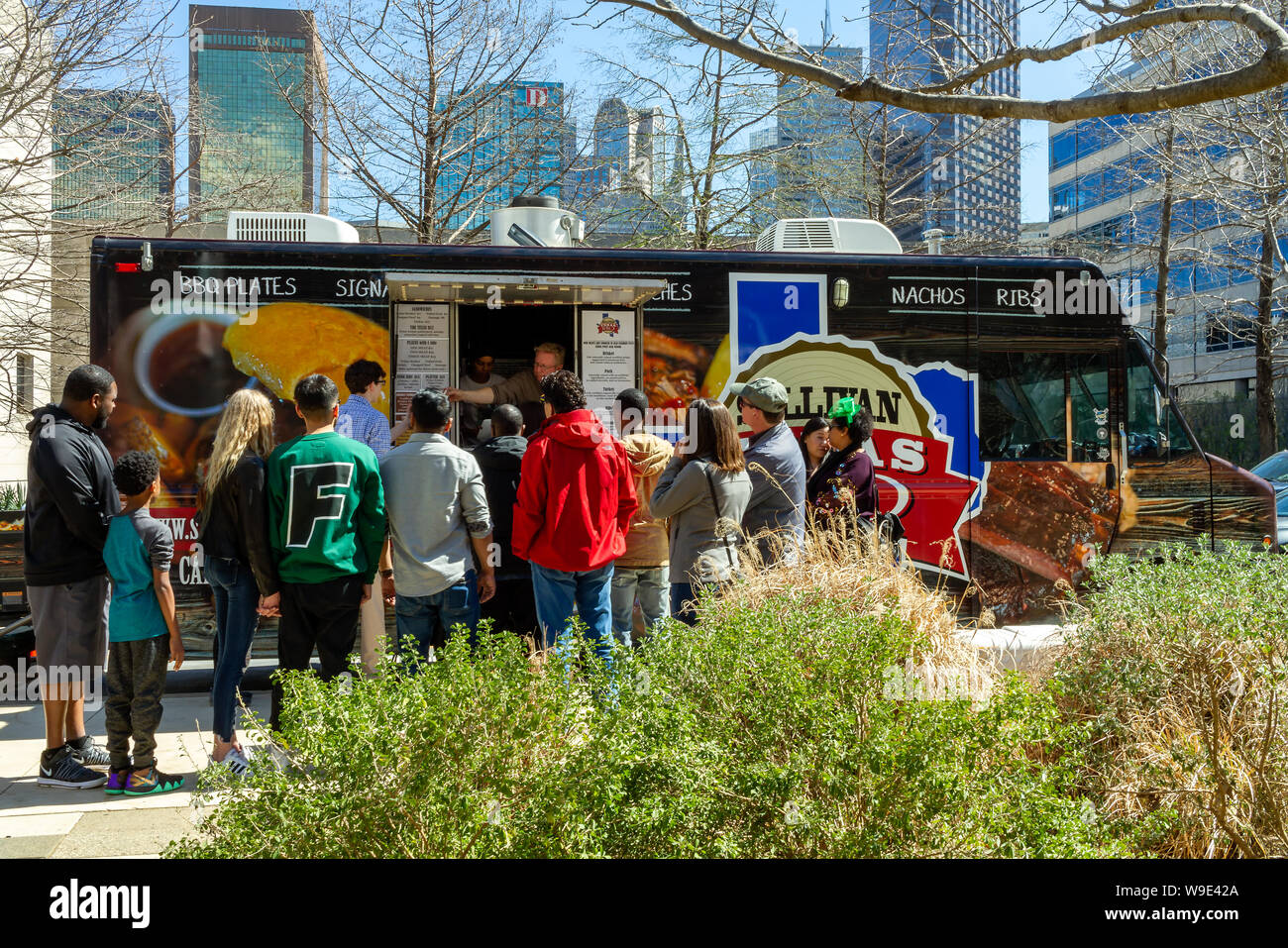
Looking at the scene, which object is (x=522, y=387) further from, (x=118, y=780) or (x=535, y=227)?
(x=118, y=780)

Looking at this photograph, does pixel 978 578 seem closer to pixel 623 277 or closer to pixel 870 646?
pixel 623 277

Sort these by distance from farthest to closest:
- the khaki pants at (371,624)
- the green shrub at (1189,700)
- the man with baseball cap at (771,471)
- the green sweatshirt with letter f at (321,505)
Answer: the khaki pants at (371,624), the man with baseball cap at (771,471), the green sweatshirt with letter f at (321,505), the green shrub at (1189,700)

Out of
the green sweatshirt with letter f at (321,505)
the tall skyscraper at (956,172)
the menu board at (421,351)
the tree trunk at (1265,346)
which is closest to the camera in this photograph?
the green sweatshirt with letter f at (321,505)

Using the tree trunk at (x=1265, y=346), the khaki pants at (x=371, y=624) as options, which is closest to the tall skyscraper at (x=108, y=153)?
the khaki pants at (x=371, y=624)

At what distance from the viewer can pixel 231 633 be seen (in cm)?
508

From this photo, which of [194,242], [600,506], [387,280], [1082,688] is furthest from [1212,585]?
[194,242]

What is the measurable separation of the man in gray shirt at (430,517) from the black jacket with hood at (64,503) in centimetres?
144

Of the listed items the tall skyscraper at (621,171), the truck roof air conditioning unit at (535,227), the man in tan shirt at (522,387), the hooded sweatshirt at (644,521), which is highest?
the tall skyscraper at (621,171)

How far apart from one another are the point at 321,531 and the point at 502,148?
48.3ft

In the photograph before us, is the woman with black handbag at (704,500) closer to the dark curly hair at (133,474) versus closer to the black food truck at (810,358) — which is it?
the black food truck at (810,358)

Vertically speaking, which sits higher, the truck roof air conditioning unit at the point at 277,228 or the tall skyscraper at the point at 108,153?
the tall skyscraper at the point at 108,153

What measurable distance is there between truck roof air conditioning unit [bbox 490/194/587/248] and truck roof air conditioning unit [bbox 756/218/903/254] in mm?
1602

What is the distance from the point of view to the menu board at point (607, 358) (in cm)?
722
